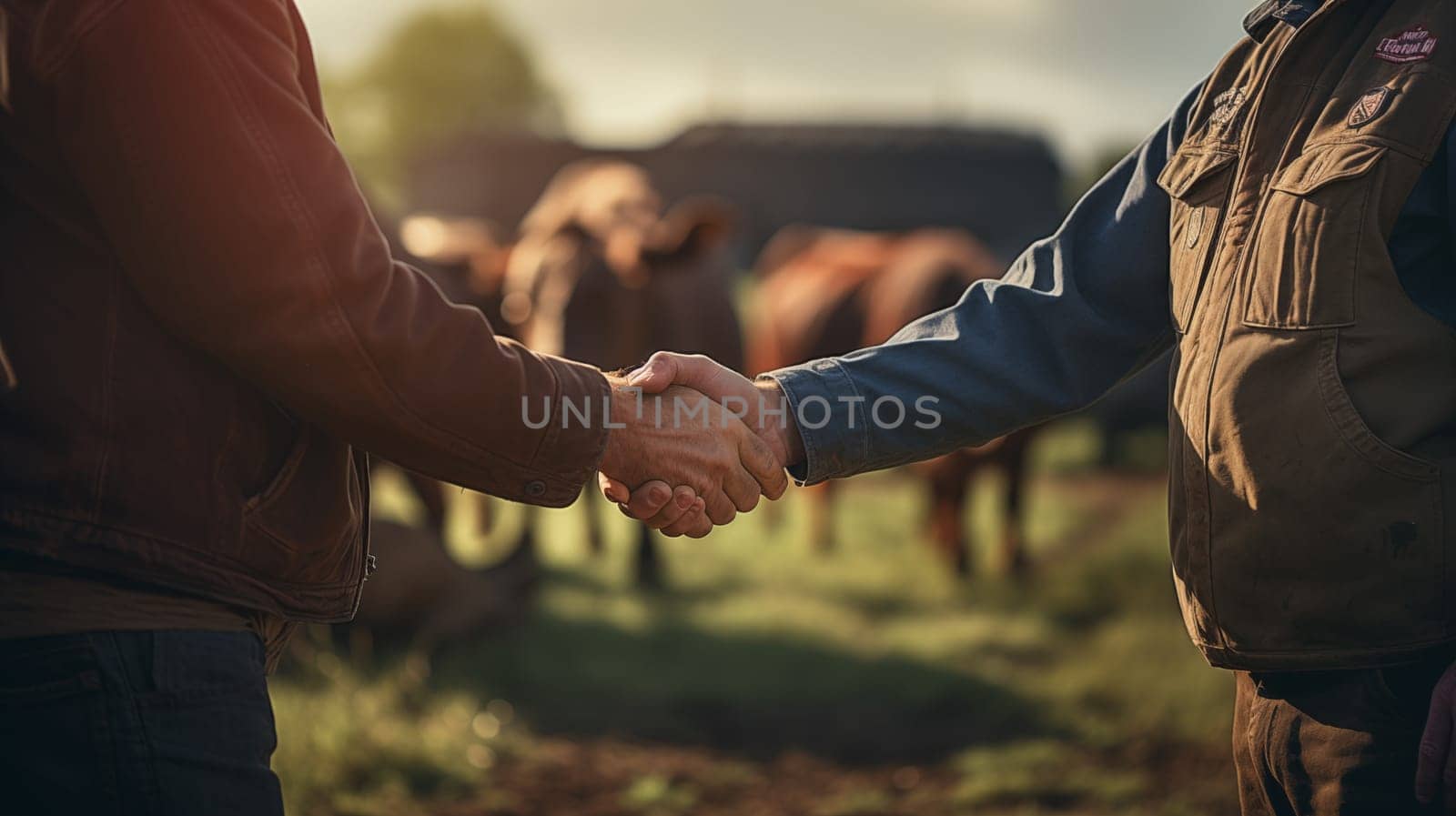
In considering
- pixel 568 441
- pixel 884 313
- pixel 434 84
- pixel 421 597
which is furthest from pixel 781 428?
pixel 434 84

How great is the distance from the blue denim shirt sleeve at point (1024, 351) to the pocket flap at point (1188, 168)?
3.3 inches

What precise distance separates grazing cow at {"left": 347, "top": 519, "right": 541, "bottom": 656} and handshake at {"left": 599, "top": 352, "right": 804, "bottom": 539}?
2921 mm

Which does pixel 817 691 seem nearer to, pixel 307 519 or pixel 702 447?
pixel 702 447

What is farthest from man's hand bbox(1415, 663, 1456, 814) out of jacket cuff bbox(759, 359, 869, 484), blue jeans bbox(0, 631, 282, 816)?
blue jeans bbox(0, 631, 282, 816)

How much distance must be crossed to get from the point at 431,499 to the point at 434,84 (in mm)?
40017

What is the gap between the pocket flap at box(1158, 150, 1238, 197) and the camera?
5.90 ft

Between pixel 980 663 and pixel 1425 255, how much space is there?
389 centimetres

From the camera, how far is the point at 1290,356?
163 centimetres

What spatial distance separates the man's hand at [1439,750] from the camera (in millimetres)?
1540

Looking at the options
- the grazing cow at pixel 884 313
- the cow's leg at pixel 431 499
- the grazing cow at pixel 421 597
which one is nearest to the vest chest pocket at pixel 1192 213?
the grazing cow at pixel 421 597

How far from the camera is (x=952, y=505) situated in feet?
22.9

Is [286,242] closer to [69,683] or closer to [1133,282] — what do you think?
[69,683]

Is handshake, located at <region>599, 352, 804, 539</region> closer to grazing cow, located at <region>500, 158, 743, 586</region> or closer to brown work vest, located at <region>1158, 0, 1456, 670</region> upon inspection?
brown work vest, located at <region>1158, 0, 1456, 670</region>

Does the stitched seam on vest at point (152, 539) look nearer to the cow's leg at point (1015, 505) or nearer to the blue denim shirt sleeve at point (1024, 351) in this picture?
the blue denim shirt sleeve at point (1024, 351)
